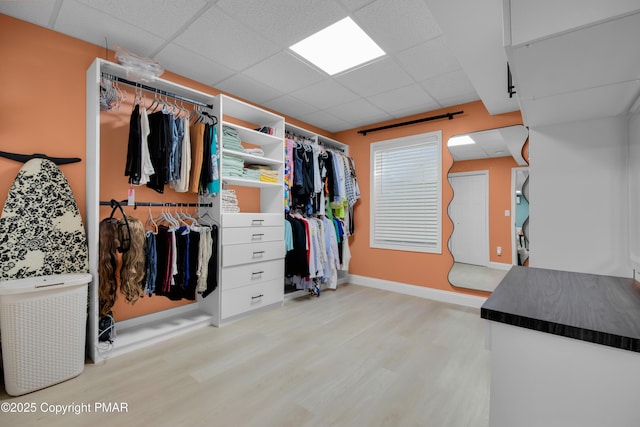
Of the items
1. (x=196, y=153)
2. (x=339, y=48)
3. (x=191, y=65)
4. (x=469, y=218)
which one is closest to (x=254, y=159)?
(x=196, y=153)

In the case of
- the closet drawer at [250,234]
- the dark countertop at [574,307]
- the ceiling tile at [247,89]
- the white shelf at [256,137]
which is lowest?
the dark countertop at [574,307]

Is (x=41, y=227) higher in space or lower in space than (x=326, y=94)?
lower

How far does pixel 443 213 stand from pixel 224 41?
10.3 feet

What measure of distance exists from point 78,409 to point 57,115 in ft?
6.75

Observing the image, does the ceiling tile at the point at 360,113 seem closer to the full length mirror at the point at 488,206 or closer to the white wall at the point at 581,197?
the full length mirror at the point at 488,206

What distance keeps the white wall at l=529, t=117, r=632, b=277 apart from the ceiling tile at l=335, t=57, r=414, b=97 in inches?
53.1

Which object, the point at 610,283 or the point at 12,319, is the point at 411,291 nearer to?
the point at 610,283

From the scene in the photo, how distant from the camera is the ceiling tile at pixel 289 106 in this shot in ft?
11.2

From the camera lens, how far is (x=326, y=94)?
10.5ft

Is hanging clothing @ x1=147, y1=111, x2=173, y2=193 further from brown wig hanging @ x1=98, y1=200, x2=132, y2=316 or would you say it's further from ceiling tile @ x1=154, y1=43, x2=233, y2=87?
ceiling tile @ x1=154, y1=43, x2=233, y2=87

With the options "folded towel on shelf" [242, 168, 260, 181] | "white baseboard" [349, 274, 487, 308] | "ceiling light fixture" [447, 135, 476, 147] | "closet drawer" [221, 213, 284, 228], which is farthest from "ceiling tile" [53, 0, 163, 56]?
"white baseboard" [349, 274, 487, 308]

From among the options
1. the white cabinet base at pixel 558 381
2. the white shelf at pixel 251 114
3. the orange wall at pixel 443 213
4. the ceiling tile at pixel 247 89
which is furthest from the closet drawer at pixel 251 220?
the white cabinet base at pixel 558 381

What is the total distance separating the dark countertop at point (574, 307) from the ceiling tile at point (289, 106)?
298 centimetres

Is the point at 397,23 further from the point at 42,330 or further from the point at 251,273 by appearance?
the point at 42,330
